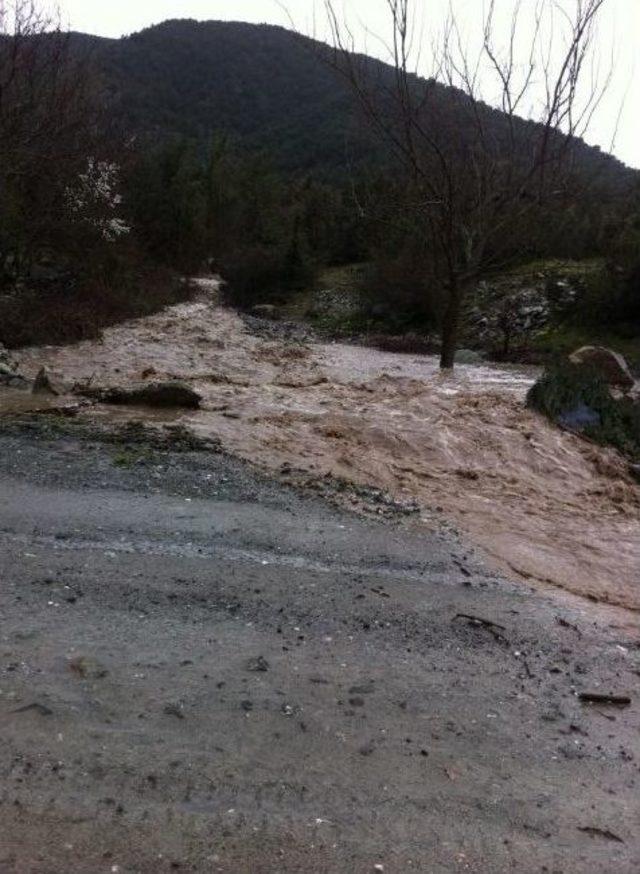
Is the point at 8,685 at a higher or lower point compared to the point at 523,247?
lower

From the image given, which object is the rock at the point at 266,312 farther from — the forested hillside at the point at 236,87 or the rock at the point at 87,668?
the forested hillside at the point at 236,87

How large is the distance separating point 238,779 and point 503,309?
880 inches

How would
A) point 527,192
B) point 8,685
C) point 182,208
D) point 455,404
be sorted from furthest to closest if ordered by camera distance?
point 182,208
point 527,192
point 455,404
point 8,685

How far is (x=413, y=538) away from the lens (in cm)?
561

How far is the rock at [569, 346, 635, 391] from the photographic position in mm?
15484

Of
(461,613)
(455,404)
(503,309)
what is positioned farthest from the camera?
(503,309)

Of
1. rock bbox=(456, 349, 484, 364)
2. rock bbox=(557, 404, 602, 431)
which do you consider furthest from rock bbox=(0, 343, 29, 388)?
rock bbox=(456, 349, 484, 364)

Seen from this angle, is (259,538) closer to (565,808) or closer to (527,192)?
(565,808)

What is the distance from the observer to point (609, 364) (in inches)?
624

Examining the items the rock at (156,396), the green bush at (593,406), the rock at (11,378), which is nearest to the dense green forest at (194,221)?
the rock at (11,378)

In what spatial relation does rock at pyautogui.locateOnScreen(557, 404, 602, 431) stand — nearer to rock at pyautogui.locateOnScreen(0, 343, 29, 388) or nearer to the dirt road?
the dirt road

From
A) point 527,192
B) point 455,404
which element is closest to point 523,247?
point 527,192

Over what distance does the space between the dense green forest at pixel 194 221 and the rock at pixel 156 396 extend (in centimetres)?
670

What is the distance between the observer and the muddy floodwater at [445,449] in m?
6.05
